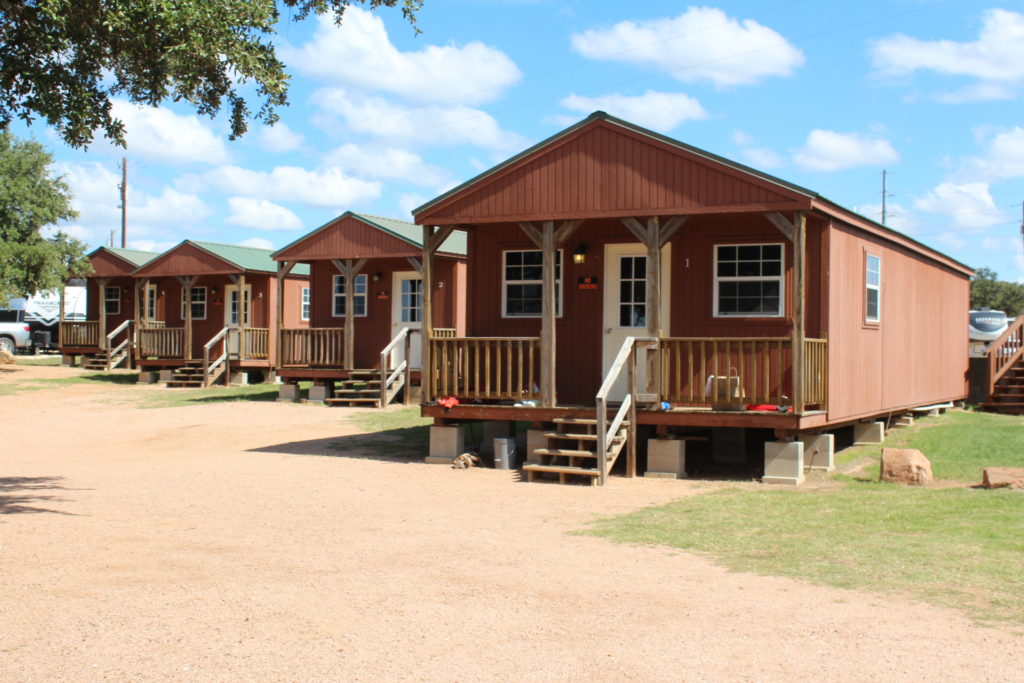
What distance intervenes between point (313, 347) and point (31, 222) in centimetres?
1426

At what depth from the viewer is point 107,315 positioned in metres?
34.9

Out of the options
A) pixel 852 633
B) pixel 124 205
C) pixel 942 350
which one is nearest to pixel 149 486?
pixel 852 633

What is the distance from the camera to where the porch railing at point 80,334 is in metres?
34.1

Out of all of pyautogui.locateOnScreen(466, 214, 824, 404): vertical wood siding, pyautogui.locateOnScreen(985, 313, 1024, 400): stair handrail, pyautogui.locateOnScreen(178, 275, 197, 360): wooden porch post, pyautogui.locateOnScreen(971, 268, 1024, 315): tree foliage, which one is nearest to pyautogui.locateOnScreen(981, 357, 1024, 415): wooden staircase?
pyautogui.locateOnScreen(985, 313, 1024, 400): stair handrail

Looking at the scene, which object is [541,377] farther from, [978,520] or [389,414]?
[389,414]

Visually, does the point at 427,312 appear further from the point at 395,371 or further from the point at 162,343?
the point at 162,343

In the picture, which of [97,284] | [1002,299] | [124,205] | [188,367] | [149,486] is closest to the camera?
[149,486]

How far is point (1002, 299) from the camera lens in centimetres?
7288

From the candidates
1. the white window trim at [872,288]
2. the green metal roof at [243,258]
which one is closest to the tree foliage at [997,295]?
the green metal roof at [243,258]

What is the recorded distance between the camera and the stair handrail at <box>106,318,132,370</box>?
1276 inches

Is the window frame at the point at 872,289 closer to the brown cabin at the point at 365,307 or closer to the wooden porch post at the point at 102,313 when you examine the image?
the brown cabin at the point at 365,307

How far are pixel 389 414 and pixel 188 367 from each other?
10650mm

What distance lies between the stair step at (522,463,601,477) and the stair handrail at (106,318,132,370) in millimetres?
22819

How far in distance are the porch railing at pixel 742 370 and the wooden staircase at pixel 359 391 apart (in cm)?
1008
